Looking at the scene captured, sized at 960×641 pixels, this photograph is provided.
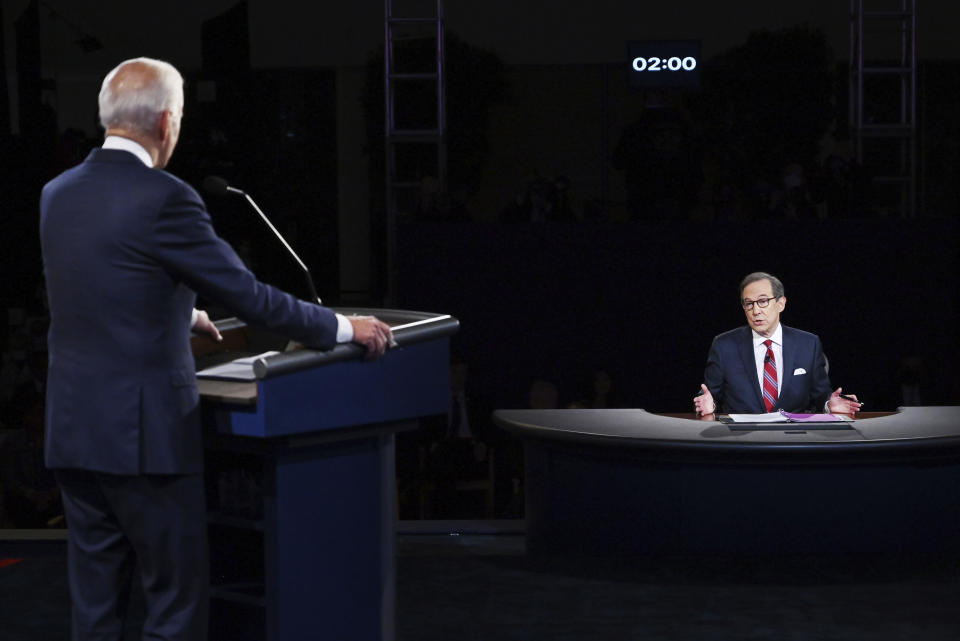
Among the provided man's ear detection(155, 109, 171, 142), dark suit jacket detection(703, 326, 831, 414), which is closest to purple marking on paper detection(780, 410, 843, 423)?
dark suit jacket detection(703, 326, 831, 414)

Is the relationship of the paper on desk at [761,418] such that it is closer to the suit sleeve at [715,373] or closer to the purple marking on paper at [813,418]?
the purple marking on paper at [813,418]

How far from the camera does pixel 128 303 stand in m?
2.05

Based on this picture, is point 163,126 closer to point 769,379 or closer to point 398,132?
point 769,379

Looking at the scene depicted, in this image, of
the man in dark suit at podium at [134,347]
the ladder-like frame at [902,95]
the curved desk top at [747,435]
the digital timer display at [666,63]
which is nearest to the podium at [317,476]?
the man in dark suit at podium at [134,347]

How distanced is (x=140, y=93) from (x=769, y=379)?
9.43ft

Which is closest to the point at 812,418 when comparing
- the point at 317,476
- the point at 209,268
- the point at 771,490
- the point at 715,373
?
the point at 771,490

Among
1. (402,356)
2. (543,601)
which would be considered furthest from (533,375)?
(402,356)

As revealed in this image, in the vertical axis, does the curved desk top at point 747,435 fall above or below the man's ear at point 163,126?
below

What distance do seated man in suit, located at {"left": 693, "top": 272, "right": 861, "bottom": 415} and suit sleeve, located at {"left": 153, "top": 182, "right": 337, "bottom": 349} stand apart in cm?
241

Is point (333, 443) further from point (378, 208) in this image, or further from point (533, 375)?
point (378, 208)

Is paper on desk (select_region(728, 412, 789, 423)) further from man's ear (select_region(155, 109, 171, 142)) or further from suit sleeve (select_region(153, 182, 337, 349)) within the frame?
man's ear (select_region(155, 109, 171, 142))

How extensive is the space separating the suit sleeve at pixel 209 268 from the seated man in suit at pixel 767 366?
7.89 feet

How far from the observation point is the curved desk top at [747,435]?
3914 mm

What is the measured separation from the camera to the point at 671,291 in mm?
6277
